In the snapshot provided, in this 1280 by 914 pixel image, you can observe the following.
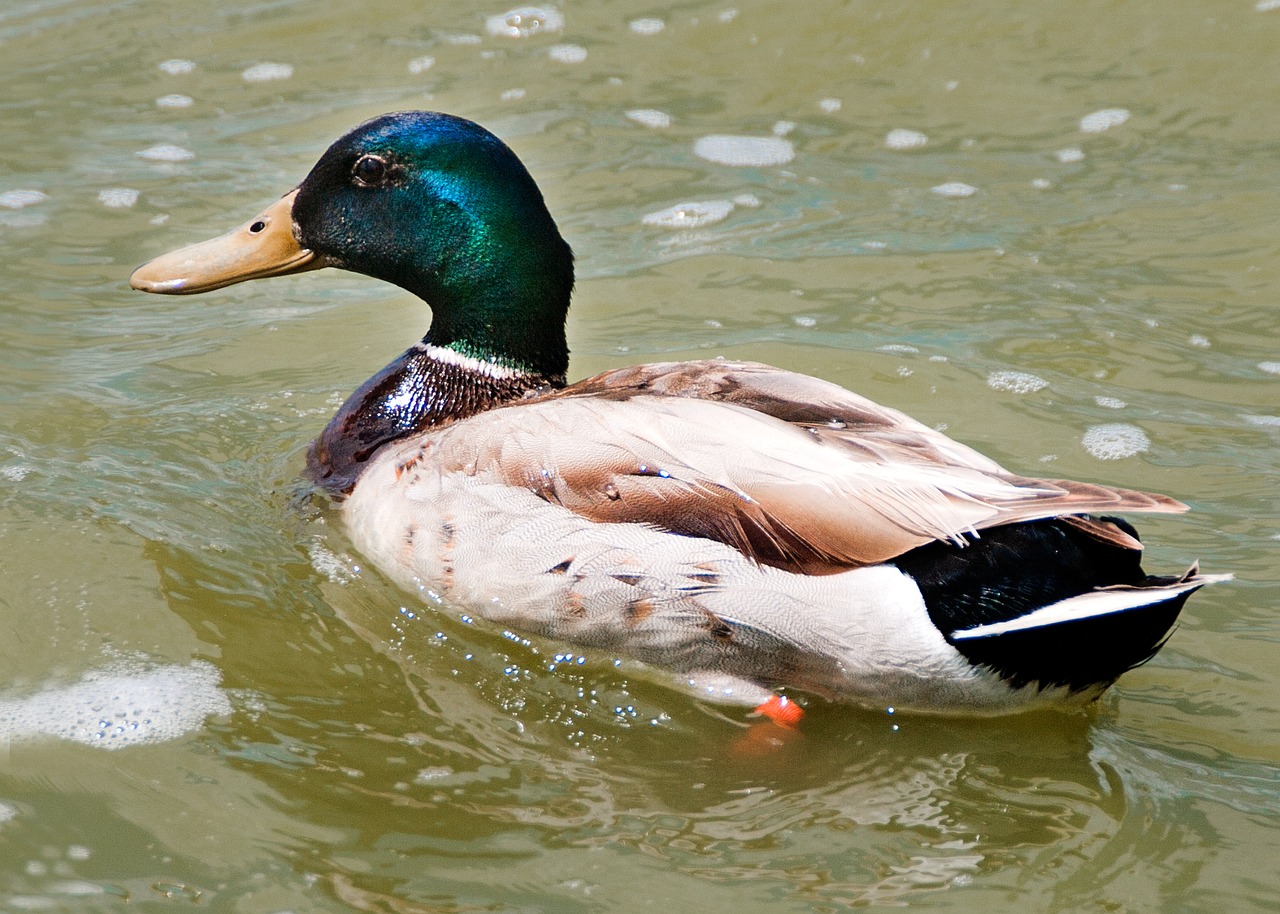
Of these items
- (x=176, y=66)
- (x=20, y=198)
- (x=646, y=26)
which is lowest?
(x=20, y=198)

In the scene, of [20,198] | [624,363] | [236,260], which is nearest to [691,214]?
[624,363]

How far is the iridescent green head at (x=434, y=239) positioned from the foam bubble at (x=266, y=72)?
357cm

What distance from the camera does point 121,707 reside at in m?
3.72

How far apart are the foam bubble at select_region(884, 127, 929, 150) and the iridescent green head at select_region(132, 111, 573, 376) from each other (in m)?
3.32

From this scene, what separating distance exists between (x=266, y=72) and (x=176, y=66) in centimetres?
49

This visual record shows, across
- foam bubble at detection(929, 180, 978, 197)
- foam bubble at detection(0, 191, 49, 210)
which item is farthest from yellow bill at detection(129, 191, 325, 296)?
foam bubble at detection(929, 180, 978, 197)

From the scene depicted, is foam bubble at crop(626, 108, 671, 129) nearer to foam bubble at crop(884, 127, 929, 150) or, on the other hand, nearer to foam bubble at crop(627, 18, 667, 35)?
foam bubble at crop(627, 18, 667, 35)

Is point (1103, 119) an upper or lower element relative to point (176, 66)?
lower

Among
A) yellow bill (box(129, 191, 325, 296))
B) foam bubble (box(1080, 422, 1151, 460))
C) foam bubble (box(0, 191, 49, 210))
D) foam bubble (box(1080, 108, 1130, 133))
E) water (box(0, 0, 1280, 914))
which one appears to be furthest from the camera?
foam bubble (box(1080, 108, 1130, 133))

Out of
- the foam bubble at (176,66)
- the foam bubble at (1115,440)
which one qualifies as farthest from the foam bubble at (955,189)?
the foam bubble at (176,66)

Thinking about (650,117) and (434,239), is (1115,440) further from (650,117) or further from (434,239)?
(650,117)

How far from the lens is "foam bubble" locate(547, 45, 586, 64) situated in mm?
8305

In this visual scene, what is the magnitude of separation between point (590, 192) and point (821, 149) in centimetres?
121

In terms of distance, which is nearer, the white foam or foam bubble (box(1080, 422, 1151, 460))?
the white foam
